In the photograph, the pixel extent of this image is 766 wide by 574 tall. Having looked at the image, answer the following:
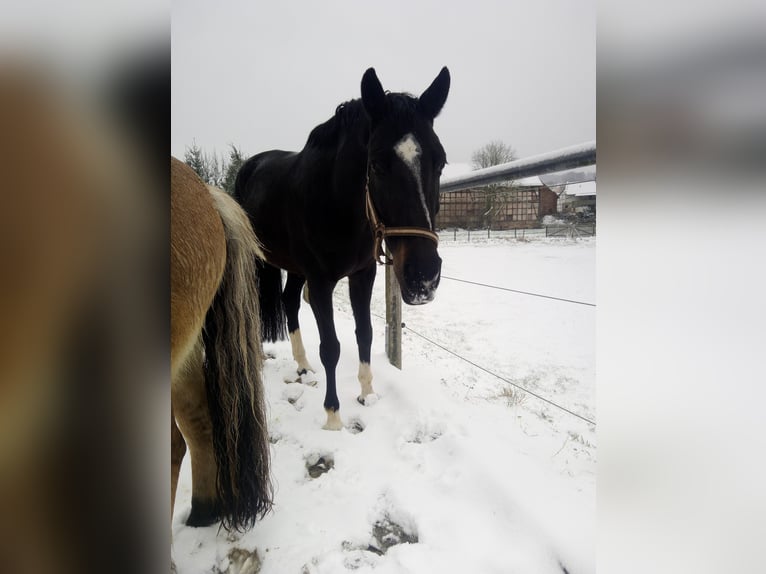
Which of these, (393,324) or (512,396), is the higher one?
(393,324)

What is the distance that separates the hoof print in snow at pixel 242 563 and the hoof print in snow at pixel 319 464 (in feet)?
1.09

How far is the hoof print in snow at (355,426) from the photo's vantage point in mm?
1493

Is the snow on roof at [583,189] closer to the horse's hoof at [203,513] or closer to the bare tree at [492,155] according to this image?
the bare tree at [492,155]

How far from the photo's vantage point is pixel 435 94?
3.86ft

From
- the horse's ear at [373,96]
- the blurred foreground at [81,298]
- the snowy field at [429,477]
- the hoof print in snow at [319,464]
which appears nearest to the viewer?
the blurred foreground at [81,298]

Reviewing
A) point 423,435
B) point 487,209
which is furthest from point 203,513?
point 487,209

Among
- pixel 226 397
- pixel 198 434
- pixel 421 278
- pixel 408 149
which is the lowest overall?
pixel 198 434

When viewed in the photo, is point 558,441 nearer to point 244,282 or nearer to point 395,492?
point 395,492

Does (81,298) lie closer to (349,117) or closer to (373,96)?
(373,96)

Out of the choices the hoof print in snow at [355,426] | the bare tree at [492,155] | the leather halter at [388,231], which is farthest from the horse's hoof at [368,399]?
the bare tree at [492,155]

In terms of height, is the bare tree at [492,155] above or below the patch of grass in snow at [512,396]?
above

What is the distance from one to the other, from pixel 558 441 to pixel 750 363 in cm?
118

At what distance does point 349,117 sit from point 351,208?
1.22 feet

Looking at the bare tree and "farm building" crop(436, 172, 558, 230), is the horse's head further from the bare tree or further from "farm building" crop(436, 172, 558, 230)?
"farm building" crop(436, 172, 558, 230)
